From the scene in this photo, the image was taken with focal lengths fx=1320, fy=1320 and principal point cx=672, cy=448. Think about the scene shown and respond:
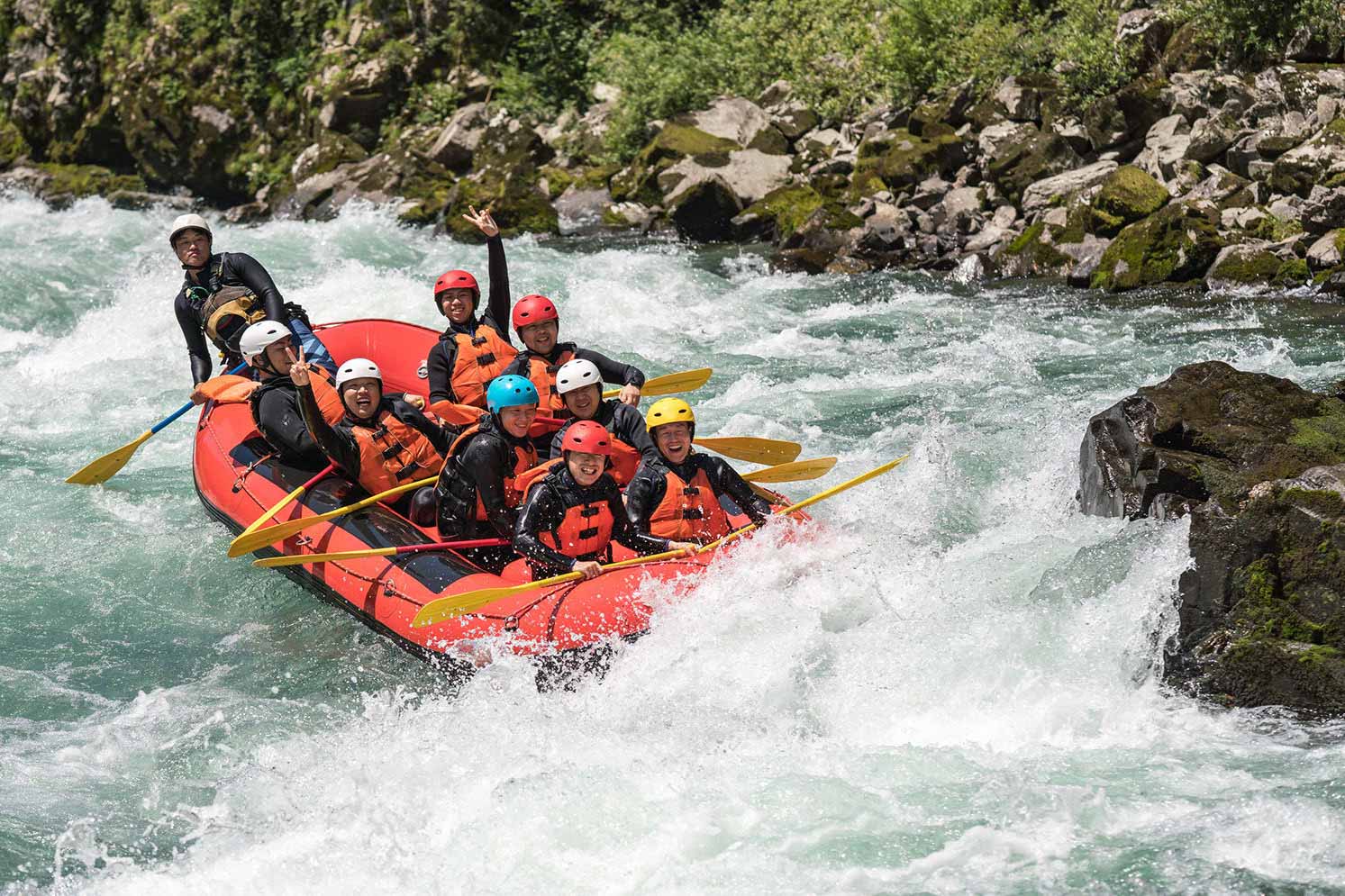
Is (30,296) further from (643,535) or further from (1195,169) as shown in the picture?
(1195,169)

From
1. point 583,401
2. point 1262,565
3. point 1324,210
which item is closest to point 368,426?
point 583,401

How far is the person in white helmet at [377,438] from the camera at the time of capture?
625 cm

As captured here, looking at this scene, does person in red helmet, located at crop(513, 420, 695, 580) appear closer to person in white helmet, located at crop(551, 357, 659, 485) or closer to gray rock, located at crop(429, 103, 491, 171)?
person in white helmet, located at crop(551, 357, 659, 485)

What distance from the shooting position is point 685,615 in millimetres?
5340

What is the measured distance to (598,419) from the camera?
21.1 ft

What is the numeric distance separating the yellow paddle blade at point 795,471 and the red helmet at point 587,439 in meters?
1.08

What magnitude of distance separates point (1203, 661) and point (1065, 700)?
0.51 m

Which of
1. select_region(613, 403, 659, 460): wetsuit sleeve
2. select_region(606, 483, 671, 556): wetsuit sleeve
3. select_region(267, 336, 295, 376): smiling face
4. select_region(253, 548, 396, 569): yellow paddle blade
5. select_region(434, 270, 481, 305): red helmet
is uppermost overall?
select_region(434, 270, 481, 305): red helmet

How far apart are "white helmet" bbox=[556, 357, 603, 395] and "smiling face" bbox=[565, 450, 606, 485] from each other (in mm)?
507

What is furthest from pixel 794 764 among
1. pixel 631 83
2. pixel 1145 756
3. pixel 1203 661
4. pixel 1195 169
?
pixel 631 83

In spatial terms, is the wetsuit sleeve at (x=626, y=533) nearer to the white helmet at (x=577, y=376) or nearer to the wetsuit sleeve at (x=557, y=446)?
the wetsuit sleeve at (x=557, y=446)

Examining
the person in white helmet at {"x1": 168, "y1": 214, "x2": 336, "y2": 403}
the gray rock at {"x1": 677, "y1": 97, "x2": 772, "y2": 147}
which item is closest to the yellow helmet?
the person in white helmet at {"x1": 168, "y1": 214, "x2": 336, "y2": 403}

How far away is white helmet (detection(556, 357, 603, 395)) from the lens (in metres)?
6.05

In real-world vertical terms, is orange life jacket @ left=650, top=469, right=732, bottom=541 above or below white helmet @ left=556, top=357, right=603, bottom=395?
below
